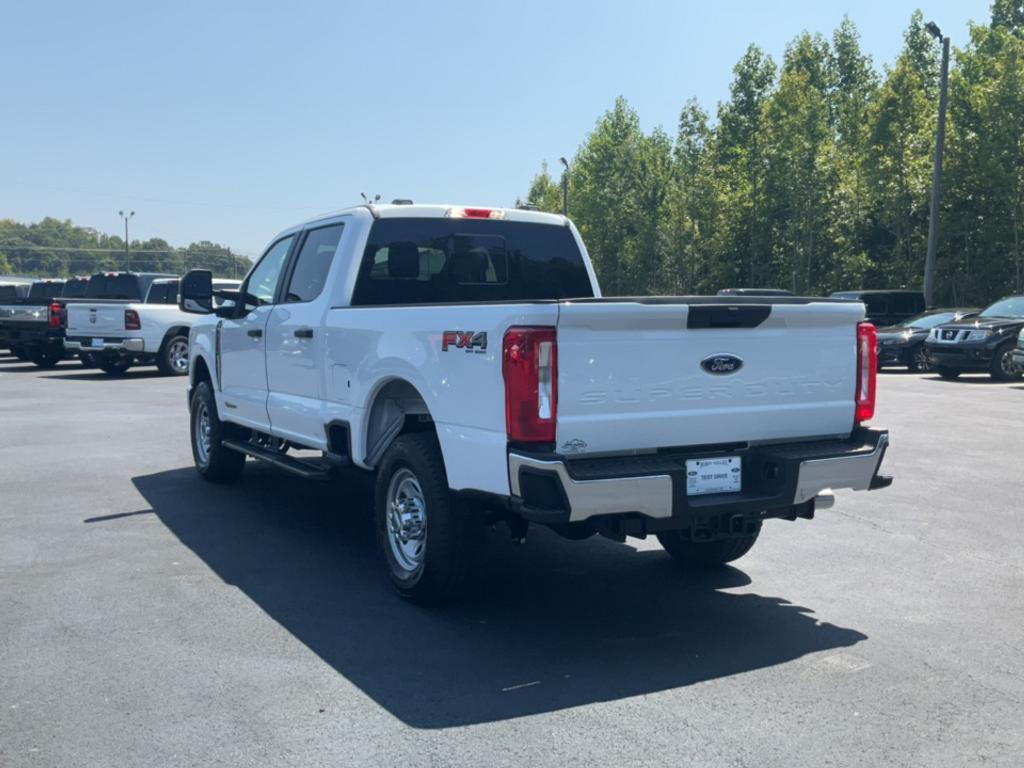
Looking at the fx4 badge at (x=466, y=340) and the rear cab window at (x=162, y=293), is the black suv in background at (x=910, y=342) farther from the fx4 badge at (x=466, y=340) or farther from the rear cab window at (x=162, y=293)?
the fx4 badge at (x=466, y=340)

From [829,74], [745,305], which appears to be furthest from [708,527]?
[829,74]

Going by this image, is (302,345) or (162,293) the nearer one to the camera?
(302,345)

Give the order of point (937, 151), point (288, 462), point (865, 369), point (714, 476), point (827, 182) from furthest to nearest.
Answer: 1. point (827, 182)
2. point (937, 151)
3. point (288, 462)
4. point (865, 369)
5. point (714, 476)

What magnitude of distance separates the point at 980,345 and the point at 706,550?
16.1 metres

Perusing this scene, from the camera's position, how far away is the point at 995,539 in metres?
7.05

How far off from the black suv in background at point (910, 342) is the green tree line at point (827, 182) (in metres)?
13.0

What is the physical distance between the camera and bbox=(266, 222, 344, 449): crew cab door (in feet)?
22.1

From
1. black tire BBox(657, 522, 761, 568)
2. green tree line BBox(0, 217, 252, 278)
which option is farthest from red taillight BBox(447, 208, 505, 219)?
green tree line BBox(0, 217, 252, 278)

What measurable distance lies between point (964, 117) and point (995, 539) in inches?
1334

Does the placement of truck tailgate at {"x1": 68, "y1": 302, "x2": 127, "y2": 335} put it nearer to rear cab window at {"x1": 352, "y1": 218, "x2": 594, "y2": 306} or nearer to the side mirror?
the side mirror

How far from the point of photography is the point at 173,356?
21312 millimetres

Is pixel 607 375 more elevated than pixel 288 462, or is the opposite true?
pixel 607 375

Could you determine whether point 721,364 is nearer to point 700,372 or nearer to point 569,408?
point 700,372

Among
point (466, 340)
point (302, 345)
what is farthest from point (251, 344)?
point (466, 340)
